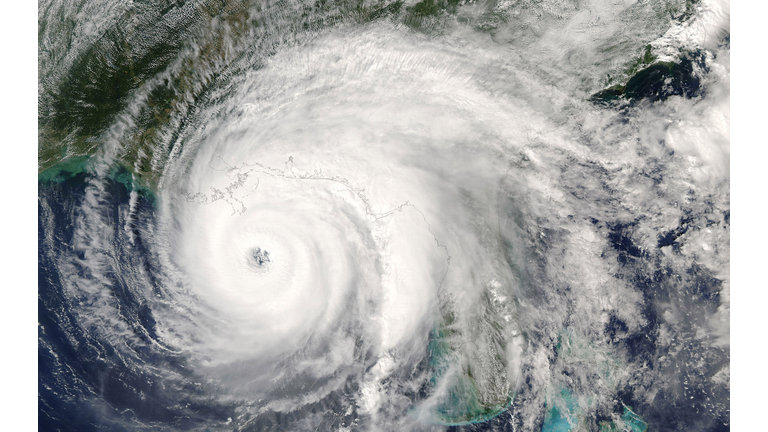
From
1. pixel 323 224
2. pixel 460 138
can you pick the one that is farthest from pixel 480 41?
pixel 323 224

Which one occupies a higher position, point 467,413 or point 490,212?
point 490,212

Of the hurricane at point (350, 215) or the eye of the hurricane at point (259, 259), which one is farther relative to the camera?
the eye of the hurricane at point (259, 259)

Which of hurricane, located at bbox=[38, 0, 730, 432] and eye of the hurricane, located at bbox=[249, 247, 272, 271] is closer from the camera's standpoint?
hurricane, located at bbox=[38, 0, 730, 432]

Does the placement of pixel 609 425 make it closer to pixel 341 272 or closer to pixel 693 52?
pixel 341 272

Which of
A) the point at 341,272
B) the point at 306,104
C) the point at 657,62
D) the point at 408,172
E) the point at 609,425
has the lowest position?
the point at 609,425
